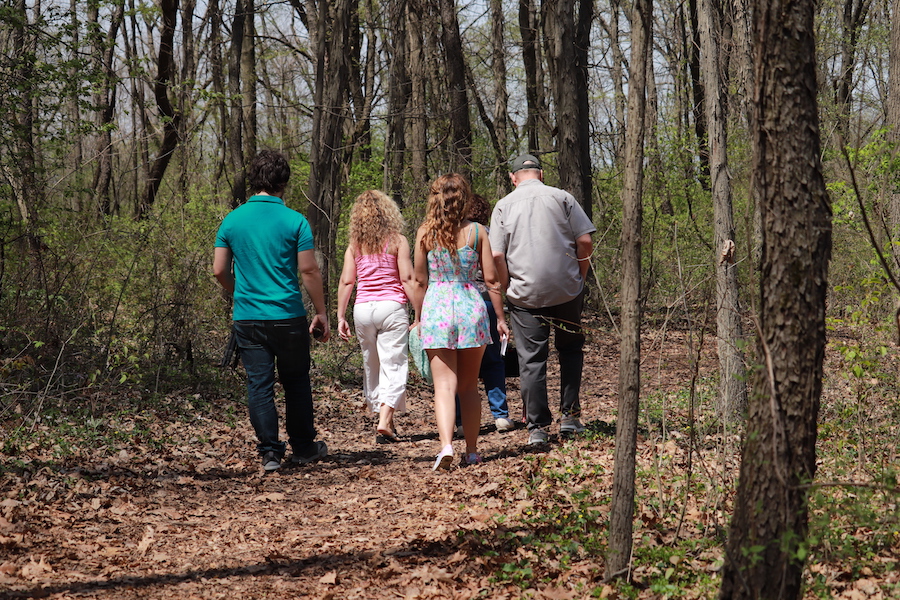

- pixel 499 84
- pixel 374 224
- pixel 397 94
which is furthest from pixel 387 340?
pixel 499 84

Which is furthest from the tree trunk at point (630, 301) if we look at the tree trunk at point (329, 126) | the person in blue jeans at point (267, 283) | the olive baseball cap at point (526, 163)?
the tree trunk at point (329, 126)

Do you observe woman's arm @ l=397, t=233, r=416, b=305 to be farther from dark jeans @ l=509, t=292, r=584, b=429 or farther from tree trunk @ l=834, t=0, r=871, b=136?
tree trunk @ l=834, t=0, r=871, b=136

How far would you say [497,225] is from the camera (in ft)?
20.3

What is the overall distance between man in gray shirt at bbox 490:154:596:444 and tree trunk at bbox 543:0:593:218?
523 centimetres

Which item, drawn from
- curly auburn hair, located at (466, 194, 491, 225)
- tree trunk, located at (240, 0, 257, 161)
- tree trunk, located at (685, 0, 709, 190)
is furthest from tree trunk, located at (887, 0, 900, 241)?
tree trunk, located at (240, 0, 257, 161)

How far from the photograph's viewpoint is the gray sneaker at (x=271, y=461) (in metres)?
6.11

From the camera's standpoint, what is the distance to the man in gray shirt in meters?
5.96

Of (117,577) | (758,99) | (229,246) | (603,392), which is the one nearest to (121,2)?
(229,246)

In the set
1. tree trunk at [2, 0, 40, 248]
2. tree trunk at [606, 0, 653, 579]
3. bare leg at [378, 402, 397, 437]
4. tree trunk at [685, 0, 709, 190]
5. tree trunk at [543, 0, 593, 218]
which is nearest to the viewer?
tree trunk at [606, 0, 653, 579]

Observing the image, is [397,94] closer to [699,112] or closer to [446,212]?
[699,112]

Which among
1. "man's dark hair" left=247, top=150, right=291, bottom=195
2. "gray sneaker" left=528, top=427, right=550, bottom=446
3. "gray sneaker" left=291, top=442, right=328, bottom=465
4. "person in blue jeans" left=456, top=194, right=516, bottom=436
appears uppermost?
"man's dark hair" left=247, top=150, right=291, bottom=195

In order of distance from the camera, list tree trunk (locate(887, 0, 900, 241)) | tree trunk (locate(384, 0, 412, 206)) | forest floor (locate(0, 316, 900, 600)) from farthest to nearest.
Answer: tree trunk (locate(384, 0, 412, 206)) → tree trunk (locate(887, 0, 900, 241)) → forest floor (locate(0, 316, 900, 600))

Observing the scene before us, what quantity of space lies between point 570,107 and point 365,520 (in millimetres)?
7843

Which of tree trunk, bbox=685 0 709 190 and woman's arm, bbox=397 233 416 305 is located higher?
tree trunk, bbox=685 0 709 190
